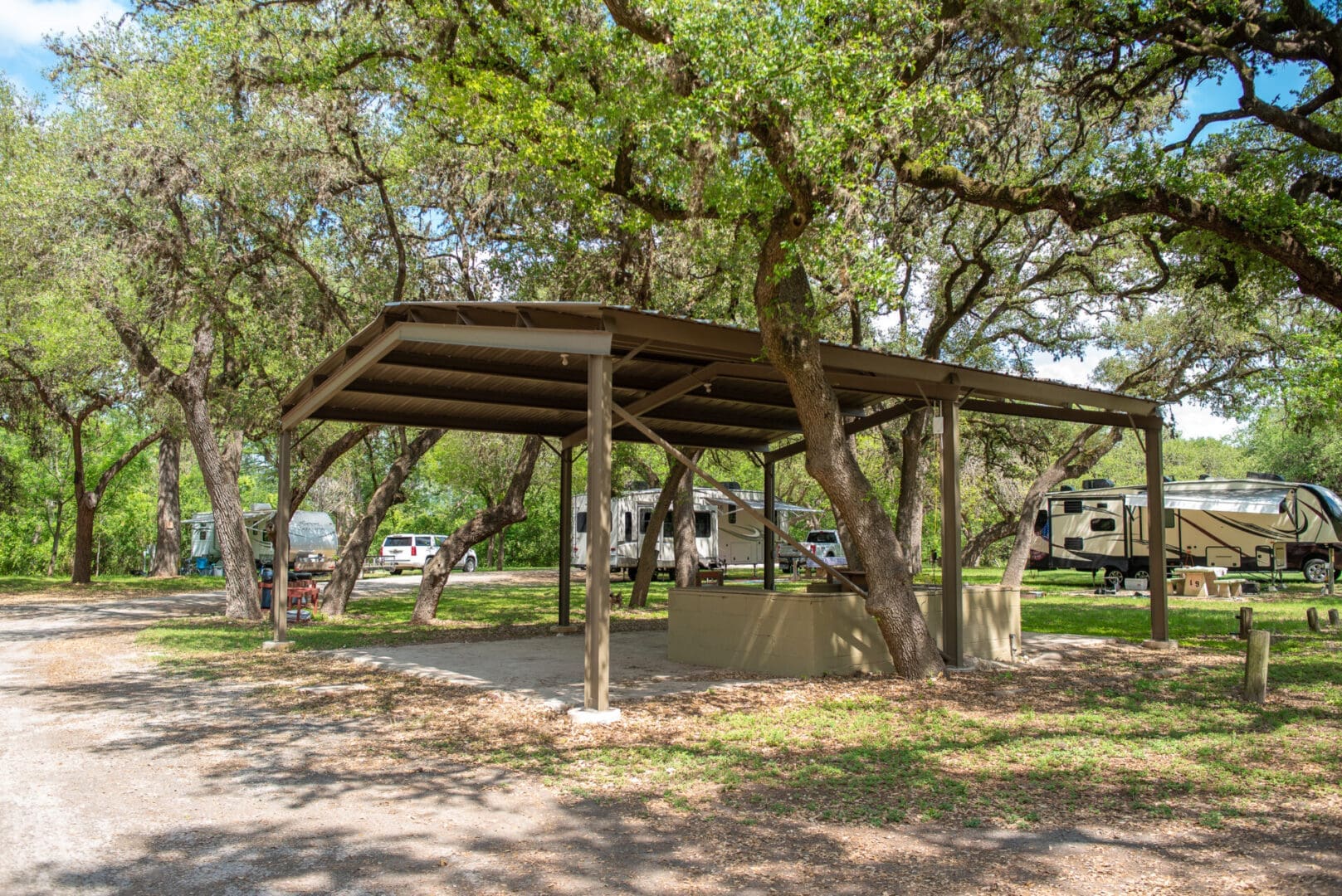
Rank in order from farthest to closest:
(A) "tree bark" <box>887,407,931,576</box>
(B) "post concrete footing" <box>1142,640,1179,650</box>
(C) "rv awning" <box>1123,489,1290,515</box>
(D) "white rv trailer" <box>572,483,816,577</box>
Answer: (D) "white rv trailer" <box>572,483,816,577</box>
(C) "rv awning" <box>1123,489,1290,515</box>
(A) "tree bark" <box>887,407,931,576</box>
(B) "post concrete footing" <box>1142,640,1179,650</box>

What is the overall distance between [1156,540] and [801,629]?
16.4ft

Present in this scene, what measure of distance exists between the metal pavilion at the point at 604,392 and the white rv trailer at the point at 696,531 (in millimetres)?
10540

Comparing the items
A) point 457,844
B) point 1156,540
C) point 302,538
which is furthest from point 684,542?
point 457,844

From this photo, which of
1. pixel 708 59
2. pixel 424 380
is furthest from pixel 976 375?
pixel 424 380

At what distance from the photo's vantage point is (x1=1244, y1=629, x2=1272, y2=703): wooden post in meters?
7.50

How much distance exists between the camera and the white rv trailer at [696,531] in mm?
24641

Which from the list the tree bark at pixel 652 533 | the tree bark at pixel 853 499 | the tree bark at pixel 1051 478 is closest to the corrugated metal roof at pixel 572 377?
the tree bark at pixel 853 499

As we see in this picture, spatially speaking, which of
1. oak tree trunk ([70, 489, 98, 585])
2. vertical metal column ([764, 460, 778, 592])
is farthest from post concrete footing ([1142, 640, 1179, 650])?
oak tree trunk ([70, 489, 98, 585])

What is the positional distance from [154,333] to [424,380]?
743 centimetres

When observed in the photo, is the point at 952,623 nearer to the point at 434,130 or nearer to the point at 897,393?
the point at 897,393

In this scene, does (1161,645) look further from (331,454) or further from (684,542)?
(331,454)

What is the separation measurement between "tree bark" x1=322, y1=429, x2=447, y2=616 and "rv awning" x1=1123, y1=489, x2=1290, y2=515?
16.6 metres

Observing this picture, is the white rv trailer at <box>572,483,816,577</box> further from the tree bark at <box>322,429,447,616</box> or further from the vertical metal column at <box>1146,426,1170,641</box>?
the vertical metal column at <box>1146,426,1170,641</box>

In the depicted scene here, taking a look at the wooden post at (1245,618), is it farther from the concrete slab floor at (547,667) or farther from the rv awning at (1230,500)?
the rv awning at (1230,500)
